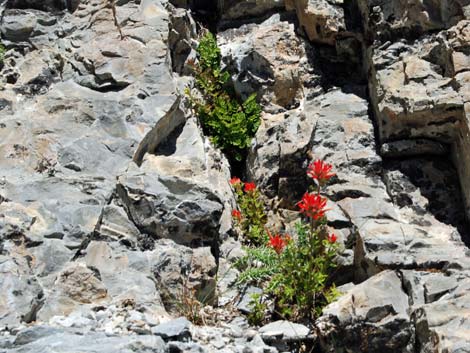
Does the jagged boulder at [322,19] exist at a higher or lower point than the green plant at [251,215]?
higher

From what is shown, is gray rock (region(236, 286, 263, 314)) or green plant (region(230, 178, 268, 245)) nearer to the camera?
gray rock (region(236, 286, 263, 314))

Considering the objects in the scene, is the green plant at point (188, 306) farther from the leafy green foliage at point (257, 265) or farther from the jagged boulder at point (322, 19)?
the jagged boulder at point (322, 19)

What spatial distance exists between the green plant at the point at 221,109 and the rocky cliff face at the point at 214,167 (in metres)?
0.19

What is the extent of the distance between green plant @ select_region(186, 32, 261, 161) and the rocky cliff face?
0.63 feet

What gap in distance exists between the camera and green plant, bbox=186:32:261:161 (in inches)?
405

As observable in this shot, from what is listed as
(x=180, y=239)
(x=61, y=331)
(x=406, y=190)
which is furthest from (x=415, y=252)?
(x=61, y=331)

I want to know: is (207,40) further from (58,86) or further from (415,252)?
(415,252)

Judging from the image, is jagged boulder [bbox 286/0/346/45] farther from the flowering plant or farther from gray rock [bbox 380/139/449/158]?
the flowering plant

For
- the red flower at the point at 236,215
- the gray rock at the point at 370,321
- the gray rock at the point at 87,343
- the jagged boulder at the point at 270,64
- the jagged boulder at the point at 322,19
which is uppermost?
the jagged boulder at the point at 322,19

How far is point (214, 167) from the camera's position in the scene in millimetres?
9836

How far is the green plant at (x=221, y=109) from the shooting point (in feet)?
33.8

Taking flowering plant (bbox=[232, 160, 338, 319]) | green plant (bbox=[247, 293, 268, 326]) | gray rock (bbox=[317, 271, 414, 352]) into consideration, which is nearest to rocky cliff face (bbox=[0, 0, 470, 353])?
gray rock (bbox=[317, 271, 414, 352])

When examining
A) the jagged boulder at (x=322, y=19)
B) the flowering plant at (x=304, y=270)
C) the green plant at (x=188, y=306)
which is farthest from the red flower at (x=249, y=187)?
the jagged boulder at (x=322, y=19)

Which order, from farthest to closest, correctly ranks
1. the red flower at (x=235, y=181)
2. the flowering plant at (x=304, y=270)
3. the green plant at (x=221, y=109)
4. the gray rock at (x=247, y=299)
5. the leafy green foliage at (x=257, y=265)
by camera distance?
the green plant at (x=221, y=109)
the red flower at (x=235, y=181)
the leafy green foliage at (x=257, y=265)
the gray rock at (x=247, y=299)
the flowering plant at (x=304, y=270)
